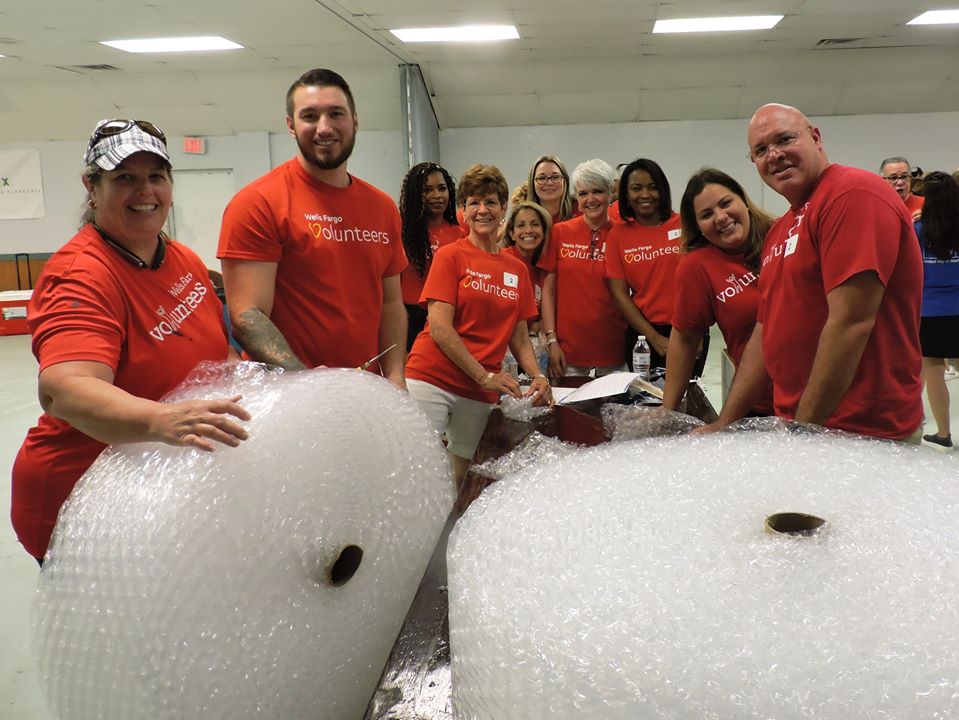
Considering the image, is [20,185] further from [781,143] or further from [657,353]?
[781,143]

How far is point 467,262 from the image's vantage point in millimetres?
2311

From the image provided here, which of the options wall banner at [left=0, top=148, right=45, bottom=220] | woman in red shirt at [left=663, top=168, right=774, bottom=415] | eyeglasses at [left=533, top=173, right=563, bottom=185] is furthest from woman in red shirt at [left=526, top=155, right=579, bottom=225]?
wall banner at [left=0, top=148, right=45, bottom=220]

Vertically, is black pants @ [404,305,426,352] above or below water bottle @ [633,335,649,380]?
above

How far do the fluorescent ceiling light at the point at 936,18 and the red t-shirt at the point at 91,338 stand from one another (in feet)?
23.3

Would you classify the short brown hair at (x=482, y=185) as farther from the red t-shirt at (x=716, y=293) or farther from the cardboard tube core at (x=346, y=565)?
the cardboard tube core at (x=346, y=565)

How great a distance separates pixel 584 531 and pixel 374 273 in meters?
1.19

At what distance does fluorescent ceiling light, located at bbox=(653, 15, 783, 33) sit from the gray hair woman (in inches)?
157

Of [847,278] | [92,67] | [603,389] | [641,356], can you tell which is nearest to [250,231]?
[603,389]

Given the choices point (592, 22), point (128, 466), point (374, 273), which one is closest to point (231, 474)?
point (128, 466)

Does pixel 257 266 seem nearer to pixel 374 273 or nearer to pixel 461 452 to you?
pixel 374 273

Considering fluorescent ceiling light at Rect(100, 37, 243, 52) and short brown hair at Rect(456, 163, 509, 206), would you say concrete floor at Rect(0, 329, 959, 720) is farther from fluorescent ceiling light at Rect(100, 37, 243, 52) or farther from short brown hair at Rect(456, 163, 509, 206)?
fluorescent ceiling light at Rect(100, 37, 243, 52)

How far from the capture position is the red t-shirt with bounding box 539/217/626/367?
3025 millimetres

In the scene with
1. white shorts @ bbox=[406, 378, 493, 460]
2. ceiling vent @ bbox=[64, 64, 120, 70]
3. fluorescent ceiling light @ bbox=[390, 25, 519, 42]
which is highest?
ceiling vent @ bbox=[64, 64, 120, 70]

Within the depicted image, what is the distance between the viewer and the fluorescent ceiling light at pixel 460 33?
6254mm
